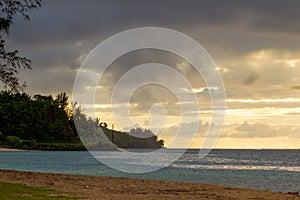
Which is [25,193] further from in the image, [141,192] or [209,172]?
[209,172]

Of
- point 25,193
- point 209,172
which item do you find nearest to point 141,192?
point 25,193

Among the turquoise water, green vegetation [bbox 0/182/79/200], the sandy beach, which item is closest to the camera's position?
green vegetation [bbox 0/182/79/200]

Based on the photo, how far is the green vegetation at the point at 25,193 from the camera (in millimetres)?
23844

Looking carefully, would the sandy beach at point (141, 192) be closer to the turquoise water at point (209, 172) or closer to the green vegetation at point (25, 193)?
the green vegetation at point (25, 193)

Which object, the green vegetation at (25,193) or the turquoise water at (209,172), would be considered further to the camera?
the turquoise water at (209,172)

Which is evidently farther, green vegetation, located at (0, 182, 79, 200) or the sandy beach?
the sandy beach

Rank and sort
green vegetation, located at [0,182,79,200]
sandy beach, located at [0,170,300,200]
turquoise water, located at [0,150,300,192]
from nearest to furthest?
green vegetation, located at [0,182,79,200], sandy beach, located at [0,170,300,200], turquoise water, located at [0,150,300,192]

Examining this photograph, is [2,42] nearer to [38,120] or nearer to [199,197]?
[199,197]

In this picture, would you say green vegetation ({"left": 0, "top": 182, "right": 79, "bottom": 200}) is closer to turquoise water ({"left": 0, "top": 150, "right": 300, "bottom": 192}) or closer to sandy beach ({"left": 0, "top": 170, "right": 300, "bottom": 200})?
sandy beach ({"left": 0, "top": 170, "right": 300, "bottom": 200})

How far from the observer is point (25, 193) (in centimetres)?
2580

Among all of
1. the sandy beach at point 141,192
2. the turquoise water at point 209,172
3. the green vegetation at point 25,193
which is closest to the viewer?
the green vegetation at point 25,193

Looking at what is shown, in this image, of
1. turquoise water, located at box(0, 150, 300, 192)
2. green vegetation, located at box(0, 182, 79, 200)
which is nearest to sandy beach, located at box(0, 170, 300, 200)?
green vegetation, located at box(0, 182, 79, 200)

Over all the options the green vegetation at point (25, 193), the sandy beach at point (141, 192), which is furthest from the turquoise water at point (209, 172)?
the green vegetation at point (25, 193)

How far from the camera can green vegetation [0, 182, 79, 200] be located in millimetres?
23844
